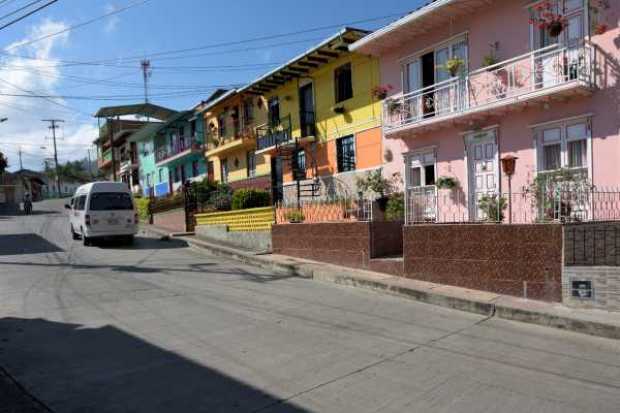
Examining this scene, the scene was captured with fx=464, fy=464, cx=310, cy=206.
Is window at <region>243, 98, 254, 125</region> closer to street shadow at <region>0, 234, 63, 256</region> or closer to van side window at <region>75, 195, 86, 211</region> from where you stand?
van side window at <region>75, 195, 86, 211</region>

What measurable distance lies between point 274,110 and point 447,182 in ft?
37.4

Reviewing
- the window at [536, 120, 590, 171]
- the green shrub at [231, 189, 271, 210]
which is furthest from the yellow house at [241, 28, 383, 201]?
the window at [536, 120, 590, 171]

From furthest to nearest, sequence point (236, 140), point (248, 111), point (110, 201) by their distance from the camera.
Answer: point (236, 140)
point (248, 111)
point (110, 201)

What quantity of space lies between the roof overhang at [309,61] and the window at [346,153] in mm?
3220

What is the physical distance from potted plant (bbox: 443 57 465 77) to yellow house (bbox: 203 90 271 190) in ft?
36.0

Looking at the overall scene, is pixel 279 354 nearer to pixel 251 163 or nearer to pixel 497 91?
pixel 497 91

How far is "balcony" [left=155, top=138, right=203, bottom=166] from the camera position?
3017cm

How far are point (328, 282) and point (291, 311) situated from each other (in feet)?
9.28

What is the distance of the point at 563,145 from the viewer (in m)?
10.7

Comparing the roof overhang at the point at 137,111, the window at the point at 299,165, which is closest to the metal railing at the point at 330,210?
the window at the point at 299,165

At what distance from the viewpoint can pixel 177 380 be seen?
5.00m

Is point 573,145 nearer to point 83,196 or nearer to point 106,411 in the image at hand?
point 106,411

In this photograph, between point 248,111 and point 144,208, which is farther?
point 144,208

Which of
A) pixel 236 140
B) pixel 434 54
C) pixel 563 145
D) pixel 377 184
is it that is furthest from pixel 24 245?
pixel 563 145
